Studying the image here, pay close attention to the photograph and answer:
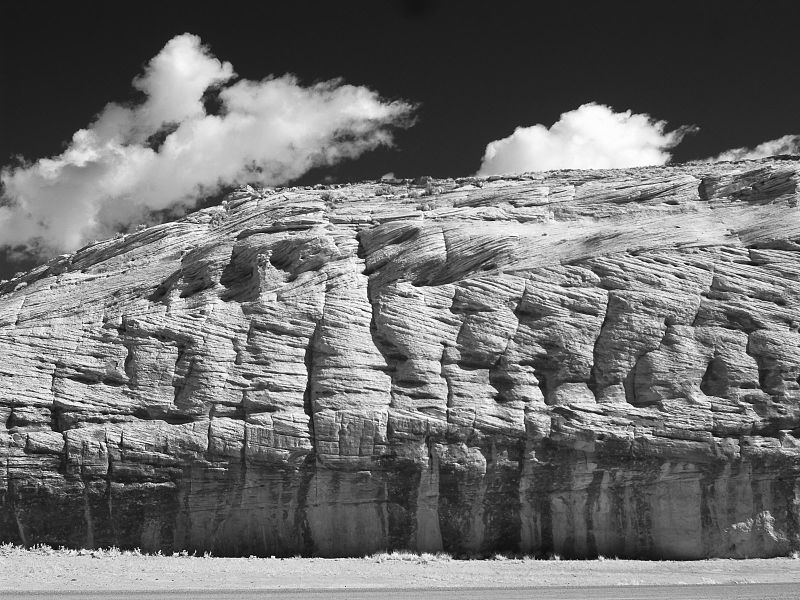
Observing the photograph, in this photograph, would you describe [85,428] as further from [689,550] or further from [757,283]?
[757,283]

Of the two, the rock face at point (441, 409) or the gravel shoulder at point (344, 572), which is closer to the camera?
the gravel shoulder at point (344, 572)

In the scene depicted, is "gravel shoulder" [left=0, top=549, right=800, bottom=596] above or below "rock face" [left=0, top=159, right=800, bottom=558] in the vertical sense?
below

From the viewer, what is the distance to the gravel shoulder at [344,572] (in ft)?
67.7

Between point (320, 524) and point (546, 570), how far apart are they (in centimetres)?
630

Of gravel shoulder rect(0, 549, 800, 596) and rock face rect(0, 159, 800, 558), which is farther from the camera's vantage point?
rock face rect(0, 159, 800, 558)

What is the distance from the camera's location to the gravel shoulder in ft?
67.7

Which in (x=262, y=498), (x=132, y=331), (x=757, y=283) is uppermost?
(x=757, y=283)

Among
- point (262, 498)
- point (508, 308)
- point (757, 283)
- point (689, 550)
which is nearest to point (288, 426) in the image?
point (262, 498)

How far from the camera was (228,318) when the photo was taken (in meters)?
25.8

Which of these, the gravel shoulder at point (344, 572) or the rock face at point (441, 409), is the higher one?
the rock face at point (441, 409)

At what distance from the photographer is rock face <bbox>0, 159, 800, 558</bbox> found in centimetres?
2330

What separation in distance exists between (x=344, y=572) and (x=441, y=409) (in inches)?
205

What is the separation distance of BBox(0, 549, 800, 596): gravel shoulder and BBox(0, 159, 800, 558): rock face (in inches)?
30.2

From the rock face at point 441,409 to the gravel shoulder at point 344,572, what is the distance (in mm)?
767
